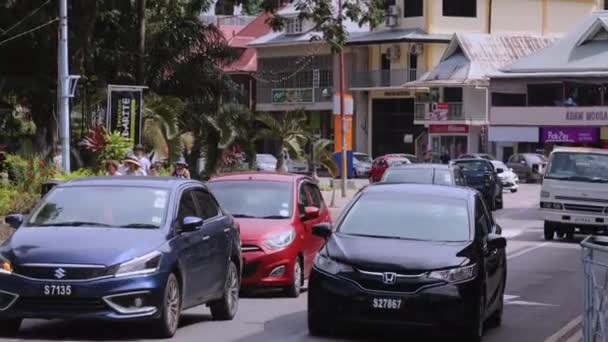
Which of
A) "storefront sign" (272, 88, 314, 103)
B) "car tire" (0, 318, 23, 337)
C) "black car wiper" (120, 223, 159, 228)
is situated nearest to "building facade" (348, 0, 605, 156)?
"storefront sign" (272, 88, 314, 103)

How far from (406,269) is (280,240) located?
4630 millimetres

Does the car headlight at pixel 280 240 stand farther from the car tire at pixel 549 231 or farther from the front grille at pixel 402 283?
the car tire at pixel 549 231

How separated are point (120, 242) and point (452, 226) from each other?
359 cm

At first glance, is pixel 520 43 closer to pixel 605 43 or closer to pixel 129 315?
pixel 605 43

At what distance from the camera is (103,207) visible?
42.4ft

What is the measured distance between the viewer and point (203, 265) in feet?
44.2

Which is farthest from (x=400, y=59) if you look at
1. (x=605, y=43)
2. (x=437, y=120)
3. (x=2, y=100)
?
(x=2, y=100)

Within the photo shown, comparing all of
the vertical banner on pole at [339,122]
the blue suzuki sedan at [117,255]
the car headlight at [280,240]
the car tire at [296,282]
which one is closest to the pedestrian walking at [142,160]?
the car tire at [296,282]

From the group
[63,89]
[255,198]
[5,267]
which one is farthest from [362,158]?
[5,267]

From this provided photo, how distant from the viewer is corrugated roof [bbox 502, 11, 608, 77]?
2584 inches

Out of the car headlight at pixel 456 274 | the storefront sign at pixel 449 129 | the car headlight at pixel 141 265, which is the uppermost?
the storefront sign at pixel 449 129

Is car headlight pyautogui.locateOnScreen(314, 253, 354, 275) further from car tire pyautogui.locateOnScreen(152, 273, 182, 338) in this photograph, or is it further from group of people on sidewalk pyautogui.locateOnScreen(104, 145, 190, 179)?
group of people on sidewalk pyautogui.locateOnScreen(104, 145, 190, 179)

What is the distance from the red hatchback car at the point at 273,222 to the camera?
1673 cm

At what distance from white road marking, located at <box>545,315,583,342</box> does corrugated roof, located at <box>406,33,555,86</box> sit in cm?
5896
